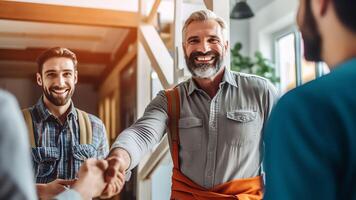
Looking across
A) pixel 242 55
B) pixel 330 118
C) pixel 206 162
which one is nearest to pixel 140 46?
pixel 206 162

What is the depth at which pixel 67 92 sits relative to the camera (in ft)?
2.82

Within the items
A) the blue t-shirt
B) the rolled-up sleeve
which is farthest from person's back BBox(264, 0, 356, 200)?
the rolled-up sleeve

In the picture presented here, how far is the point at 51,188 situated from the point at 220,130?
1.16ft

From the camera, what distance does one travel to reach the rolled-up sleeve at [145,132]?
824mm

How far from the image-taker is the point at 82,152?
85 cm

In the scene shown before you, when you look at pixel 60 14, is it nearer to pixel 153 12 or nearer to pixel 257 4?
pixel 153 12

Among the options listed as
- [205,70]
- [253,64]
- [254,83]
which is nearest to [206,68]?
[205,70]

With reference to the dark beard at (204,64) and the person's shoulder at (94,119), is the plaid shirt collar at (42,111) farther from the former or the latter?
the dark beard at (204,64)

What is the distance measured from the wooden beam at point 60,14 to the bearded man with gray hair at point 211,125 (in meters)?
0.17

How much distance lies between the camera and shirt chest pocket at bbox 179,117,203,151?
95 cm

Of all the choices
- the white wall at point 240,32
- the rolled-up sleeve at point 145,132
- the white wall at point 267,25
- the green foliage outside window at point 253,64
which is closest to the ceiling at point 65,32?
the rolled-up sleeve at point 145,132

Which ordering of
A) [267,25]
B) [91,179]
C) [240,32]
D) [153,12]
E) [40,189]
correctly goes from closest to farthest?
[91,179] < [40,189] < [153,12] < [267,25] < [240,32]

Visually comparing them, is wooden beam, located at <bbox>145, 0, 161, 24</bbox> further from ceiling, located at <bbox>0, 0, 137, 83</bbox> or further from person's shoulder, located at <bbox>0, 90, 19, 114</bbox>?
person's shoulder, located at <bbox>0, 90, 19, 114</bbox>

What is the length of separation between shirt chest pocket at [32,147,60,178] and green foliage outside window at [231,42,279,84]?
1925mm
